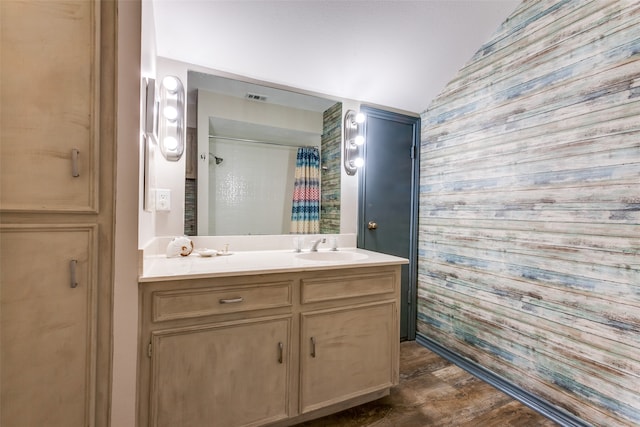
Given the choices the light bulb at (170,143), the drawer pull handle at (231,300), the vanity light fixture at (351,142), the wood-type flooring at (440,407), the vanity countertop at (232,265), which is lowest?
the wood-type flooring at (440,407)

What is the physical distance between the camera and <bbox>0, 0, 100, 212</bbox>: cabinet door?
0.94m

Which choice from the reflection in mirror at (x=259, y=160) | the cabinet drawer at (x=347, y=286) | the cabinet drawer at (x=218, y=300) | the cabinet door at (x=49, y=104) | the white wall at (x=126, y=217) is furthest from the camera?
the reflection in mirror at (x=259, y=160)

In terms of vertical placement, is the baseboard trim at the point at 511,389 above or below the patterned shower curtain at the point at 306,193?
below

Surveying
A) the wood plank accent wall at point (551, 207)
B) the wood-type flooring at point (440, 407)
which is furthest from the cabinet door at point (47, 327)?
the wood plank accent wall at point (551, 207)

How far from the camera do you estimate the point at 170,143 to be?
1.65m

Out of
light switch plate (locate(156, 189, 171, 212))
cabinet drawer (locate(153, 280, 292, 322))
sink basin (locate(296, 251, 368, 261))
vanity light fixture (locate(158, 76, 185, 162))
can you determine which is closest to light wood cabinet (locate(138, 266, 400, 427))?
cabinet drawer (locate(153, 280, 292, 322))

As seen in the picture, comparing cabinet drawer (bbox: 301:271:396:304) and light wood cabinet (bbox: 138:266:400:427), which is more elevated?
cabinet drawer (bbox: 301:271:396:304)

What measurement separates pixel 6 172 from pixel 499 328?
253 cm

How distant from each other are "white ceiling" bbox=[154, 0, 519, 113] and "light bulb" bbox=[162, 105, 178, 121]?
1.10ft

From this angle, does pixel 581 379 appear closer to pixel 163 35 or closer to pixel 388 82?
pixel 388 82

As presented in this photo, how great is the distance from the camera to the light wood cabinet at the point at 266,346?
1.16 metres

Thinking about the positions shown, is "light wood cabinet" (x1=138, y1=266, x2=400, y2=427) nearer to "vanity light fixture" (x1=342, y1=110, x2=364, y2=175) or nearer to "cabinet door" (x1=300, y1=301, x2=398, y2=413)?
"cabinet door" (x1=300, y1=301, x2=398, y2=413)

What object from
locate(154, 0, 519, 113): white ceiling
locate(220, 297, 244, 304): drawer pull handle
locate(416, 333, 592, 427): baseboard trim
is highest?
locate(154, 0, 519, 113): white ceiling

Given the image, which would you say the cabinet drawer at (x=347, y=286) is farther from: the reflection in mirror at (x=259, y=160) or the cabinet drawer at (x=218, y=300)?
the reflection in mirror at (x=259, y=160)
